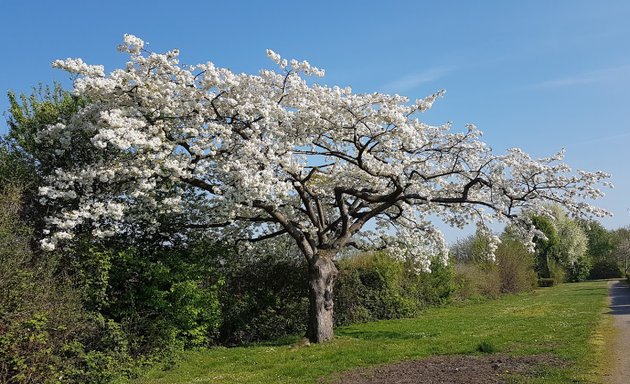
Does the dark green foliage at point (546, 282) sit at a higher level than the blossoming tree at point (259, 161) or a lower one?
lower

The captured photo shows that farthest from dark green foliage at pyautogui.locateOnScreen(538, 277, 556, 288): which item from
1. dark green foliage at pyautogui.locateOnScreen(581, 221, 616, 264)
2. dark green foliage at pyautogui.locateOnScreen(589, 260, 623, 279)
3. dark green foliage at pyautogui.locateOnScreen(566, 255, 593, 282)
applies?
dark green foliage at pyautogui.locateOnScreen(581, 221, 616, 264)

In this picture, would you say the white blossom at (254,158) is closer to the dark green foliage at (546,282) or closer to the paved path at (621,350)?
the paved path at (621,350)

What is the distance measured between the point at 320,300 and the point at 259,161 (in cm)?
474

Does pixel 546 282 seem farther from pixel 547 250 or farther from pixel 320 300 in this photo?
pixel 320 300

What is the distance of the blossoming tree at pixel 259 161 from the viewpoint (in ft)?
38.4

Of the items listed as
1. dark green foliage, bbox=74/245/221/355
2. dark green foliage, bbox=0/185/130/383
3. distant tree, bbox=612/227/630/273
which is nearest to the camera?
dark green foliage, bbox=0/185/130/383

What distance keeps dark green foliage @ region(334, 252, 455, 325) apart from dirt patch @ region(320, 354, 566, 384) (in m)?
7.26

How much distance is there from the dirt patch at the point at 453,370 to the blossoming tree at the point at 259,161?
424 cm

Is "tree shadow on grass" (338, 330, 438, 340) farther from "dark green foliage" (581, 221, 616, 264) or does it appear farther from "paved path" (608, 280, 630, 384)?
"dark green foliage" (581, 221, 616, 264)

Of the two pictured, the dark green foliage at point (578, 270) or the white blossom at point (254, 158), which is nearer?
the white blossom at point (254, 158)

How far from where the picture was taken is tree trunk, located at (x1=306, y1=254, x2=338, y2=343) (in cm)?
1459

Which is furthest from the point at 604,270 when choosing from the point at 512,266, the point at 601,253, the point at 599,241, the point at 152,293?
the point at 152,293

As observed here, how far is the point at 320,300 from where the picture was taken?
1467 centimetres

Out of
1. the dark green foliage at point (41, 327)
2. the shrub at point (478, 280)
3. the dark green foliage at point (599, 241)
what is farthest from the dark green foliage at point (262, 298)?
the dark green foliage at point (599, 241)
